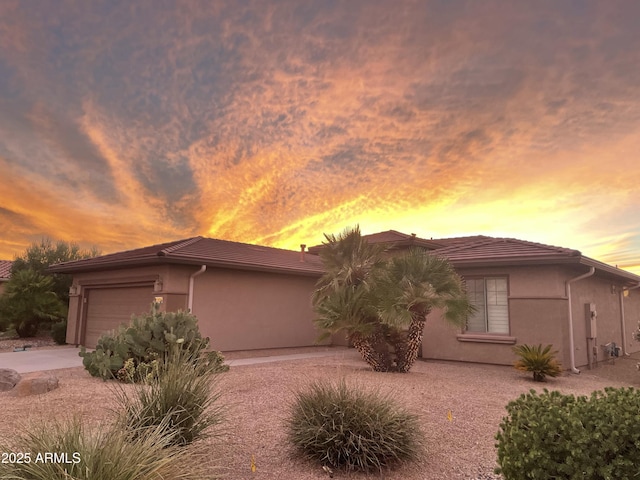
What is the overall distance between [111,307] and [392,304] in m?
11.1

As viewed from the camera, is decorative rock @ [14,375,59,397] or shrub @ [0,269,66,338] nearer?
decorative rock @ [14,375,59,397]

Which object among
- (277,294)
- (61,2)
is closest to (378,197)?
(277,294)

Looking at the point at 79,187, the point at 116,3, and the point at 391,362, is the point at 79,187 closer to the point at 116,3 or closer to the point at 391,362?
the point at 116,3

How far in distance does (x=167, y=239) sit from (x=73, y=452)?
17.2 metres

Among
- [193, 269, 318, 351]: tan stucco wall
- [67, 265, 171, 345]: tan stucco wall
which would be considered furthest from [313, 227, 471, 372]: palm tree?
[67, 265, 171, 345]: tan stucco wall

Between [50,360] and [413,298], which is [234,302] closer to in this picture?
[50,360]

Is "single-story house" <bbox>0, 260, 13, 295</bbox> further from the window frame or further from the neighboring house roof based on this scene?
the window frame

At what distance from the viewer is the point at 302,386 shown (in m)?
7.79

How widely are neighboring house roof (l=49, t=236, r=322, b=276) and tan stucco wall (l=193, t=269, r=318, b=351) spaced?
55cm

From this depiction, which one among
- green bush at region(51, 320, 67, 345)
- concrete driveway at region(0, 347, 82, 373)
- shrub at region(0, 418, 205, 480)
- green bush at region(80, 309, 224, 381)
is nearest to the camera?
shrub at region(0, 418, 205, 480)

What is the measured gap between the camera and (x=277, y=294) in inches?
650

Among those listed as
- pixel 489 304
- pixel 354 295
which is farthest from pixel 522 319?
→ pixel 354 295

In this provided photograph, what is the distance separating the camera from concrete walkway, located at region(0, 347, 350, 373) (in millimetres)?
11383

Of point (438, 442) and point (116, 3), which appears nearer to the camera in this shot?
point (438, 442)
